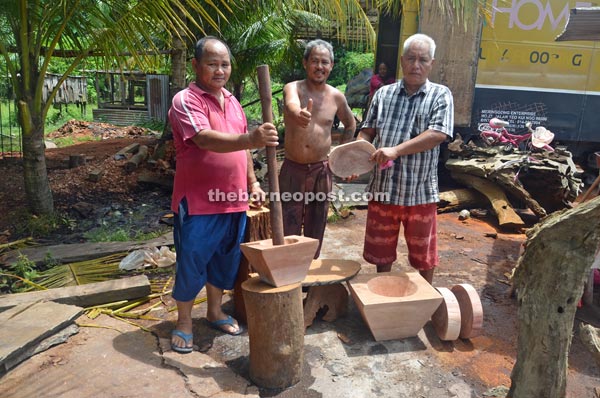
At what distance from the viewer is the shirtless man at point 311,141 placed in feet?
9.18

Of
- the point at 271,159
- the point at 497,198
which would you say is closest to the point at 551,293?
the point at 271,159

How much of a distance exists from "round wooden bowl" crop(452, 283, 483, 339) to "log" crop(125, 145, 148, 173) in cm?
545

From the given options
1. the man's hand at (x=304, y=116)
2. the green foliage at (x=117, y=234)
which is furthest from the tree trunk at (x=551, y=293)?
the green foliage at (x=117, y=234)

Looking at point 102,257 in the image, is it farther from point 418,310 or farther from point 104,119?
point 104,119

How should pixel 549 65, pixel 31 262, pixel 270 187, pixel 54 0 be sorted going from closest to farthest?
pixel 270 187, pixel 31 262, pixel 54 0, pixel 549 65

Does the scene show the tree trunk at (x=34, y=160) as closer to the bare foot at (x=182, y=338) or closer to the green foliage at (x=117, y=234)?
the green foliage at (x=117, y=234)

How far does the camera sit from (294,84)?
2881 mm

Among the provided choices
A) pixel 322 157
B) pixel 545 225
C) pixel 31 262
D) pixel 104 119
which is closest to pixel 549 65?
pixel 322 157

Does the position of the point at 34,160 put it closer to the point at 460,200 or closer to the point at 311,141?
the point at 311,141

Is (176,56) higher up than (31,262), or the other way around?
(176,56)

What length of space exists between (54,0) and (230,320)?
316 centimetres

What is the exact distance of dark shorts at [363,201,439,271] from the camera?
9.43ft

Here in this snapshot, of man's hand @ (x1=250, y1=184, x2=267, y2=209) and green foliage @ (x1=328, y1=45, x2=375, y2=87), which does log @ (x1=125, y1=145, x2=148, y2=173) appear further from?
green foliage @ (x1=328, y1=45, x2=375, y2=87)

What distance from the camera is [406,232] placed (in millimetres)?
2961
